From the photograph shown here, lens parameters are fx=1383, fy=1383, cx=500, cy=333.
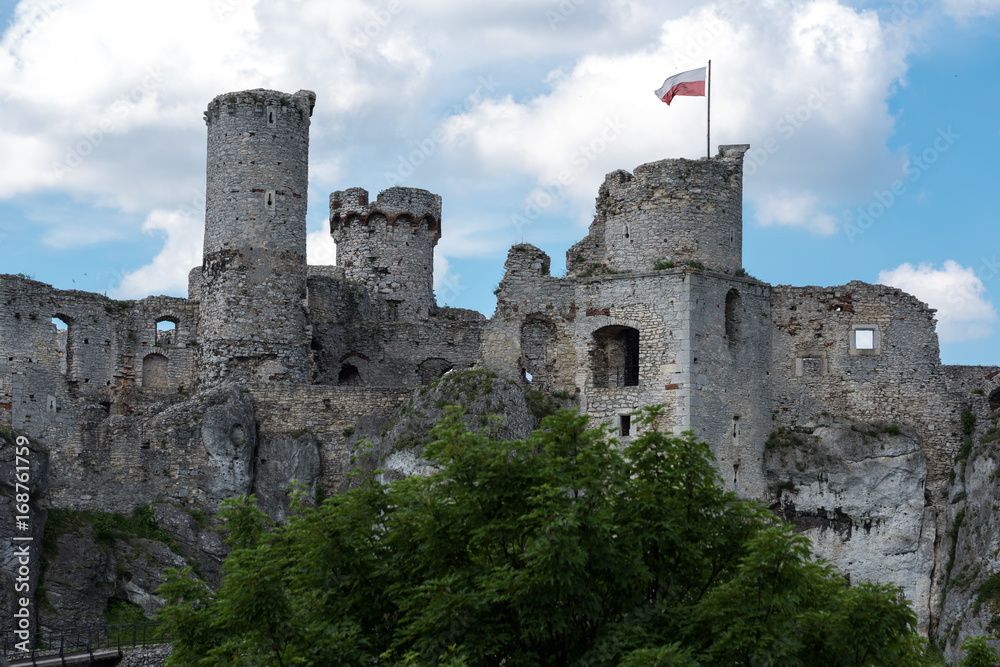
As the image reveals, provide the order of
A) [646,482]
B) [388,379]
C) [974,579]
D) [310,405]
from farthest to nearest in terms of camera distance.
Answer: [388,379] → [310,405] → [974,579] → [646,482]

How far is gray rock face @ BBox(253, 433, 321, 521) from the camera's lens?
4644 cm

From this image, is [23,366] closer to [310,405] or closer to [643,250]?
[310,405]

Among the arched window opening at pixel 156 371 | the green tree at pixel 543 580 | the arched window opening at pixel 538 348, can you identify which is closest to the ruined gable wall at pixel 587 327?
the arched window opening at pixel 538 348

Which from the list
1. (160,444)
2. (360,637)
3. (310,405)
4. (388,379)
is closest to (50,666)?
(160,444)

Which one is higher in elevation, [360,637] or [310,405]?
[310,405]

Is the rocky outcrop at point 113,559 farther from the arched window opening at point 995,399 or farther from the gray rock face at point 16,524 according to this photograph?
the arched window opening at point 995,399

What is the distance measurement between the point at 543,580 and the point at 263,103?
30484 millimetres

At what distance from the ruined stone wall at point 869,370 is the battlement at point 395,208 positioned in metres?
20.5

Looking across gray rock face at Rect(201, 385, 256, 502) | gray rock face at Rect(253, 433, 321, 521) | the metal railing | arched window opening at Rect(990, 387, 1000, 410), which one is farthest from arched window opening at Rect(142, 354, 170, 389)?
arched window opening at Rect(990, 387, 1000, 410)

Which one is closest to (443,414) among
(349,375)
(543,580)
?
(349,375)

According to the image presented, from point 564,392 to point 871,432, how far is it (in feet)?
34.7

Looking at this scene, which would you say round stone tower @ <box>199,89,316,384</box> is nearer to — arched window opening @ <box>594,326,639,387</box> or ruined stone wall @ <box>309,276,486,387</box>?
ruined stone wall @ <box>309,276,486,387</box>

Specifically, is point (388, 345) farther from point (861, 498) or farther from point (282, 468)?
point (861, 498)

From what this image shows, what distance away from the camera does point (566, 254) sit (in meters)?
46.5
